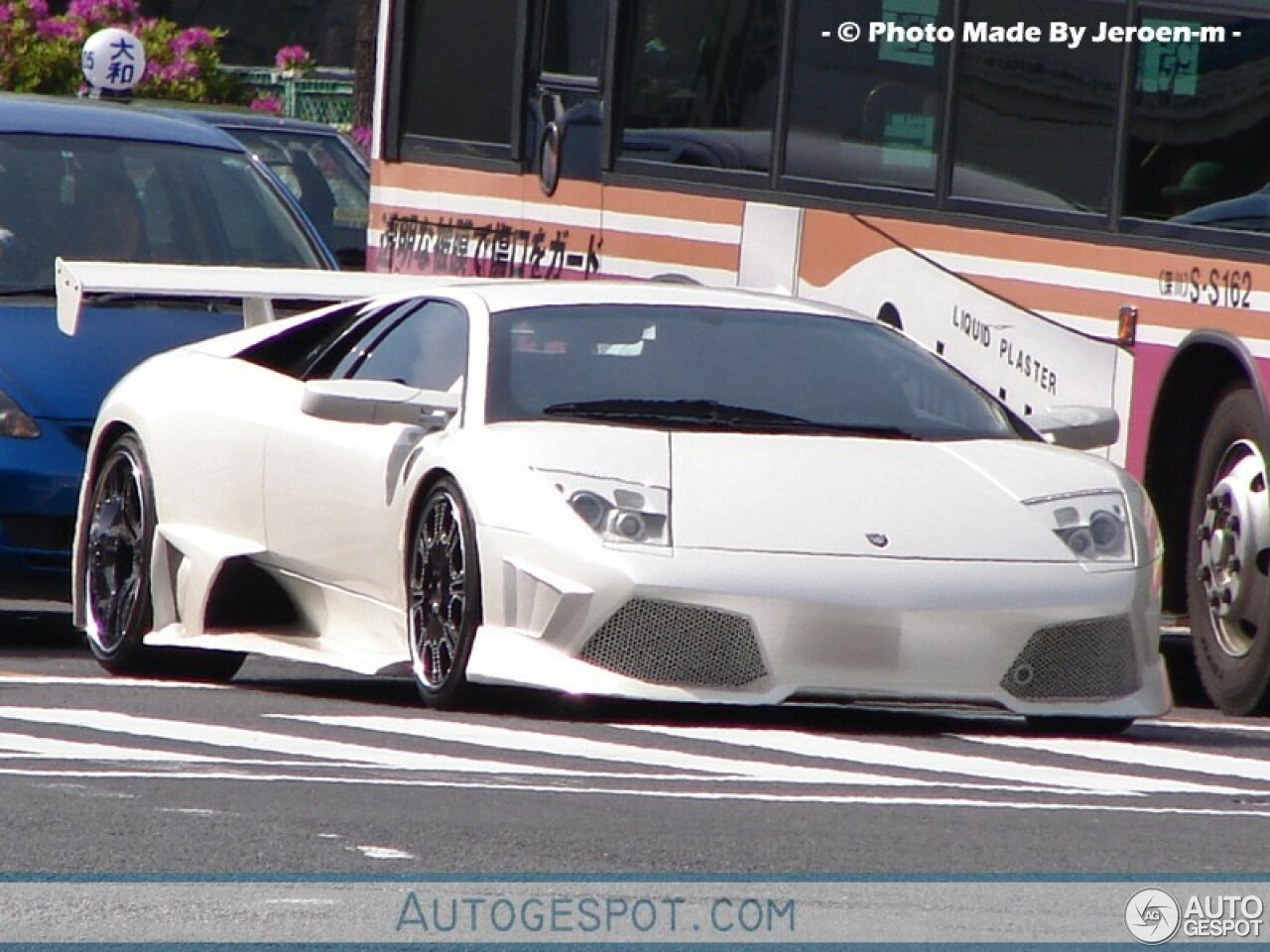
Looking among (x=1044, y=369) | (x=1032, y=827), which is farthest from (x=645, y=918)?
(x=1044, y=369)

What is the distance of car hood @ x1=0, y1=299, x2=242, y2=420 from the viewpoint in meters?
11.7

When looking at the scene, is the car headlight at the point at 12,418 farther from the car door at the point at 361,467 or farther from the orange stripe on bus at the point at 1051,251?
the orange stripe on bus at the point at 1051,251

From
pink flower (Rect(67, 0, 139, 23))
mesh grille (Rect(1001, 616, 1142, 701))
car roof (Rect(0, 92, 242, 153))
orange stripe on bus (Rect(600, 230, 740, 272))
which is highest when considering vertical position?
pink flower (Rect(67, 0, 139, 23))

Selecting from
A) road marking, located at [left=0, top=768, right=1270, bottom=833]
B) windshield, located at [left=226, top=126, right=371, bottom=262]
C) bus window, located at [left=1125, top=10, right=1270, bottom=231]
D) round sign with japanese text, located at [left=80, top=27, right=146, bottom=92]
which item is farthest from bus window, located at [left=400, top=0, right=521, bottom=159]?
round sign with japanese text, located at [left=80, top=27, right=146, bottom=92]

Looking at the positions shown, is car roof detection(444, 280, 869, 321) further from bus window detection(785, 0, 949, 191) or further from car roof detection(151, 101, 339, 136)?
car roof detection(151, 101, 339, 136)

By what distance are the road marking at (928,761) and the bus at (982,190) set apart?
1.97 meters

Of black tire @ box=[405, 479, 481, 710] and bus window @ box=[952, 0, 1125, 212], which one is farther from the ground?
bus window @ box=[952, 0, 1125, 212]

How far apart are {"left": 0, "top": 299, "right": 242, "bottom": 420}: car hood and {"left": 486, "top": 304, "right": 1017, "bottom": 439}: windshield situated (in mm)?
2227

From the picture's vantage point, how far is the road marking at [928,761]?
27.3 feet

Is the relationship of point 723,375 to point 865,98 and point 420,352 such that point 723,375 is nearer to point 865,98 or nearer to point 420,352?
point 420,352

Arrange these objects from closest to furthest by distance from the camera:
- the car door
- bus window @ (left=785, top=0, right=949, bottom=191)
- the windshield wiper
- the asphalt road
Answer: the asphalt road
the windshield wiper
the car door
bus window @ (left=785, top=0, right=949, bottom=191)

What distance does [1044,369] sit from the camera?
11.6 metres

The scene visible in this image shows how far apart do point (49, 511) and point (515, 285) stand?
206 cm

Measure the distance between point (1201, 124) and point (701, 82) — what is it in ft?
7.99
